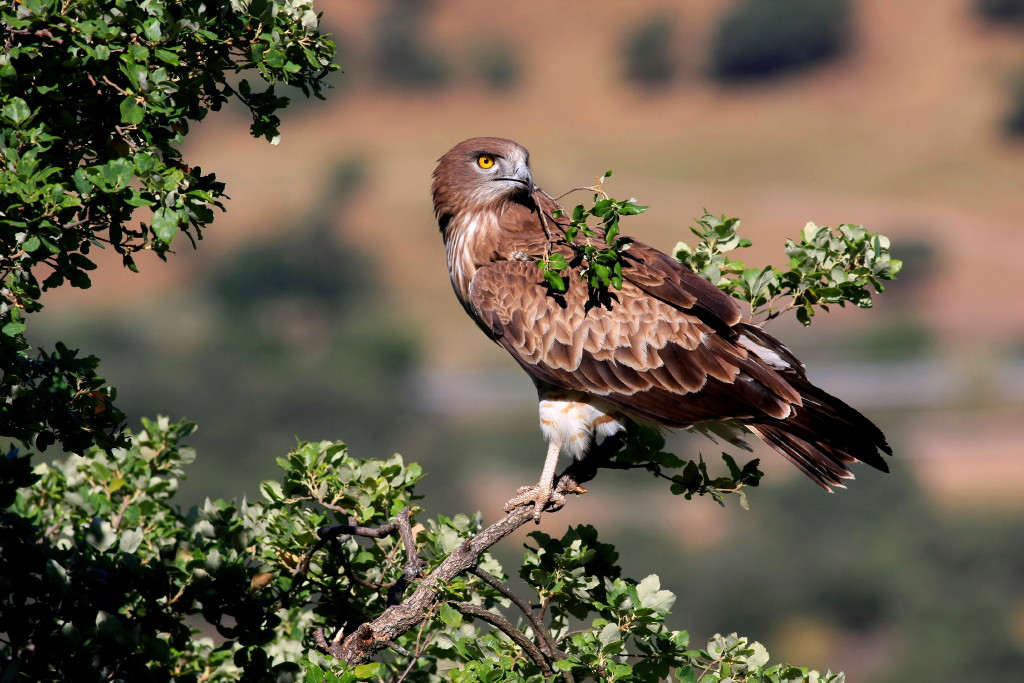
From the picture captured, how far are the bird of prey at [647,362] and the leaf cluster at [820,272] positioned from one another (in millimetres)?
295

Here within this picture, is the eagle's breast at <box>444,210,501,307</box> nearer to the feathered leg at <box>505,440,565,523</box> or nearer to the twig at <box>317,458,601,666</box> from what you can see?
the feathered leg at <box>505,440,565,523</box>

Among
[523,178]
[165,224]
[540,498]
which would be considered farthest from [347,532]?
[523,178]

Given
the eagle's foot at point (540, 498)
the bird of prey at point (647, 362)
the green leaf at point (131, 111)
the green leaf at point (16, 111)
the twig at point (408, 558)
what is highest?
→ the bird of prey at point (647, 362)

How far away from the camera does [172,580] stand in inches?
246

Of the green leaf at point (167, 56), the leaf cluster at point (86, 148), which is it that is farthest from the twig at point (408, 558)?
the green leaf at point (167, 56)

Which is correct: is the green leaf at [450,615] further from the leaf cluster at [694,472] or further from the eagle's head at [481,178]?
Result: the eagle's head at [481,178]

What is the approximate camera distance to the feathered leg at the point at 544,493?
6.84 meters

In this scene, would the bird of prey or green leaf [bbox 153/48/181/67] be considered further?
the bird of prey

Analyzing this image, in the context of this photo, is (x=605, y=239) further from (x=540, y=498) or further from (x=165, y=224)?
(x=165, y=224)

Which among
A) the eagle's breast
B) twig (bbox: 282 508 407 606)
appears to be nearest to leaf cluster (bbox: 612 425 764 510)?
twig (bbox: 282 508 407 606)

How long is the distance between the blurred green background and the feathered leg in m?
43.3

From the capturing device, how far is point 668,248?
2913 inches

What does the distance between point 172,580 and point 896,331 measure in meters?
75.4

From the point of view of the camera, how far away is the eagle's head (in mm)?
8109
